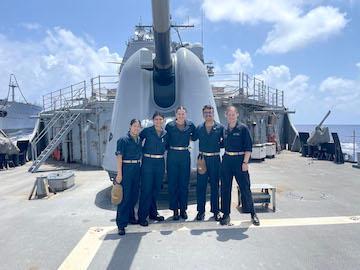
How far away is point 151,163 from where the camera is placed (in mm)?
4242

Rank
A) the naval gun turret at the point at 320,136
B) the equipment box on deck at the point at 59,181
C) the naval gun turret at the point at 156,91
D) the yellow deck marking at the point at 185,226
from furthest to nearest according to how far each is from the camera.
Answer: the naval gun turret at the point at 320,136 < the equipment box on deck at the point at 59,181 < the naval gun turret at the point at 156,91 < the yellow deck marking at the point at 185,226

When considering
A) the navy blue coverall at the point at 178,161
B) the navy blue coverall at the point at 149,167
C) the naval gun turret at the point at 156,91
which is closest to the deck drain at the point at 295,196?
the naval gun turret at the point at 156,91

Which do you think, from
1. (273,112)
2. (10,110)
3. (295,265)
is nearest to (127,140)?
(295,265)

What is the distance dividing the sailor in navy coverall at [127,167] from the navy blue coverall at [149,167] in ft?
0.50

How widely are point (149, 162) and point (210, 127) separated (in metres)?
0.91

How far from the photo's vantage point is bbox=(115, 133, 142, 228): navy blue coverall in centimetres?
400

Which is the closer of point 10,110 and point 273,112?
point 273,112

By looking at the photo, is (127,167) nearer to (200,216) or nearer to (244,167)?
(200,216)

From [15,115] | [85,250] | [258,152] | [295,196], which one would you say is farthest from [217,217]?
[15,115]

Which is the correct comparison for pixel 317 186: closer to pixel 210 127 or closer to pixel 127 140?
pixel 210 127

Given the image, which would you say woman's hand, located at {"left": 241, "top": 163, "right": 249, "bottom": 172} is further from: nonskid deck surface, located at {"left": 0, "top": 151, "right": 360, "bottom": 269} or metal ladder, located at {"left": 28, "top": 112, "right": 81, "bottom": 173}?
metal ladder, located at {"left": 28, "top": 112, "right": 81, "bottom": 173}

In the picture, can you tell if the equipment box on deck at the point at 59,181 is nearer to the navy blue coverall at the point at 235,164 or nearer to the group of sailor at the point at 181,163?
the group of sailor at the point at 181,163

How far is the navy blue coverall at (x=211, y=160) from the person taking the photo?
4.37 metres

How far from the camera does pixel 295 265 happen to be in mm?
3037
